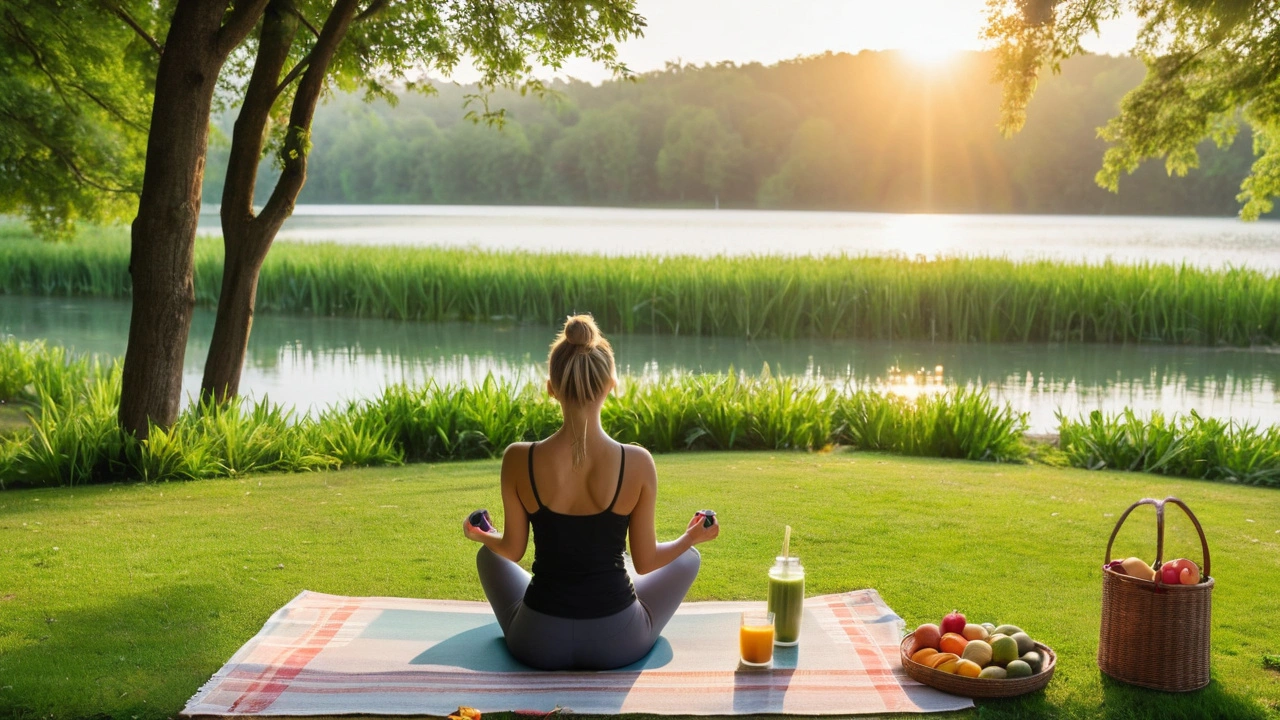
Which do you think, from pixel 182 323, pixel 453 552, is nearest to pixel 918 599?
pixel 453 552

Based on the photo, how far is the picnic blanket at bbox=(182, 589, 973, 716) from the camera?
2945 millimetres

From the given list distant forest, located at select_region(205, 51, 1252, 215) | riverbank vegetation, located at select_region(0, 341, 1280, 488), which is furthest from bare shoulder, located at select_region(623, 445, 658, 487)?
distant forest, located at select_region(205, 51, 1252, 215)

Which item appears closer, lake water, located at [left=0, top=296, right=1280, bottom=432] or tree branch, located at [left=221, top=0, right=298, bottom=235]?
tree branch, located at [left=221, top=0, right=298, bottom=235]

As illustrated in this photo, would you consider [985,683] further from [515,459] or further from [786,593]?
[515,459]

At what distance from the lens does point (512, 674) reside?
10.4 ft

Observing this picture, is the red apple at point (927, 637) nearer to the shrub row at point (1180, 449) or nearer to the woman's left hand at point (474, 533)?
the woman's left hand at point (474, 533)

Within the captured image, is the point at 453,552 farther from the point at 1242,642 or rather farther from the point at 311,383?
the point at 311,383

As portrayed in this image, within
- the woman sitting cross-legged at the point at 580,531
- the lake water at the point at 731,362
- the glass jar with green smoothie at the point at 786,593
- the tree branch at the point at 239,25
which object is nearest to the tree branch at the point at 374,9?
the tree branch at the point at 239,25

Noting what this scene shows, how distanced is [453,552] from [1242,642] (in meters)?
3.10

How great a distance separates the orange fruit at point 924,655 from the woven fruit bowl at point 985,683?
39 millimetres

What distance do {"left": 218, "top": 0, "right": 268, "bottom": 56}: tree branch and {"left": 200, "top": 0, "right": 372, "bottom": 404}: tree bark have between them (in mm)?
1040

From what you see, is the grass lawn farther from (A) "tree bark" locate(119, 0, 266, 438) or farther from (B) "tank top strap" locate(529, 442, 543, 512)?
(B) "tank top strap" locate(529, 442, 543, 512)

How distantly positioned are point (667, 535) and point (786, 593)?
1765 mm

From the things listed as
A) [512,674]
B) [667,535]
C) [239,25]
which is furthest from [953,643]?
[239,25]
